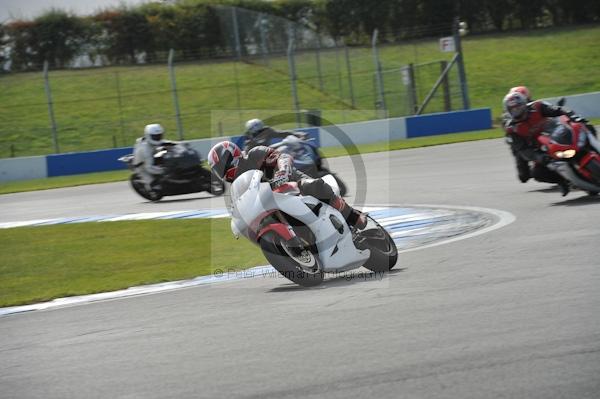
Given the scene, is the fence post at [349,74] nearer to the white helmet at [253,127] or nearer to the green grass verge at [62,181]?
the green grass verge at [62,181]

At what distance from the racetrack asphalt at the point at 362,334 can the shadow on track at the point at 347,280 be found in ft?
0.09

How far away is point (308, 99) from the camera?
3359 centimetres

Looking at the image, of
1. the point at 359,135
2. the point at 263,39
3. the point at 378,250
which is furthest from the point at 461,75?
the point at 378,250

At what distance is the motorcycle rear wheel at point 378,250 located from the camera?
8.14 metres

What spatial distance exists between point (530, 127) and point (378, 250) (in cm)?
516

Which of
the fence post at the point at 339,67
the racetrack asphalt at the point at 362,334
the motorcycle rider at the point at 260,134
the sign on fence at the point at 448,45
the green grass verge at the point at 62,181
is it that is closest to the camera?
the racetrack asphalt at the point at 362,334


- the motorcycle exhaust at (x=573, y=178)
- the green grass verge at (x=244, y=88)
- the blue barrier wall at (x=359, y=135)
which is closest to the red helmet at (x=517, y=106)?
the motorcycle exhaust at (x=573, y=178)

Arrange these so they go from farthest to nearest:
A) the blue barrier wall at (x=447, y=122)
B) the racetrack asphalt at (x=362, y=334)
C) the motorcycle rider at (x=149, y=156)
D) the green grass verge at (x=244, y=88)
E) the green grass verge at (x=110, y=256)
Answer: the green grass verge at (x=244, y=88)
the blue barrier wall at (x=447, y=122)
the motorcycle rider at (x=149, y=156)
the green grass verge at (x=110, y=256)
the racetrack asphalt at (x=362, y=334)

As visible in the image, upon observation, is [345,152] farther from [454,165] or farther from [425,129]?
[454,165]

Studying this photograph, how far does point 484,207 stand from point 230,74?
26.6m

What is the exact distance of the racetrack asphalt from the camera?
4636 millimetres

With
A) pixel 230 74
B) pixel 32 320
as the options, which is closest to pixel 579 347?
pixel 32 320

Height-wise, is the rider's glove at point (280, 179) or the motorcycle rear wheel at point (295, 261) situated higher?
the rider's glove at point (280, 179)

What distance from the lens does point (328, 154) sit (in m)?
25.6
